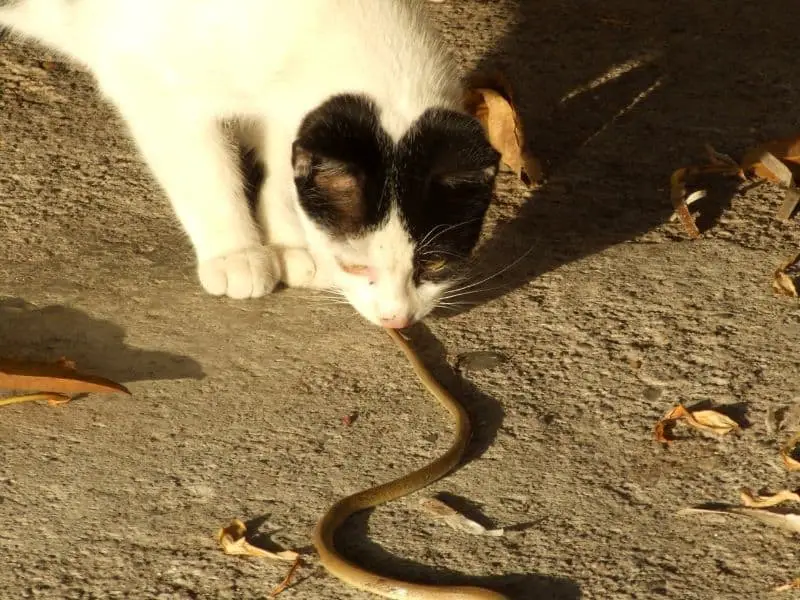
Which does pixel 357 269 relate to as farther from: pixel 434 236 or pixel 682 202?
pixel 682 202

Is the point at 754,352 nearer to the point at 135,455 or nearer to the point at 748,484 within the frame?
the point at 748,484

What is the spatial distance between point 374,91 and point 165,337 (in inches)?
32.5

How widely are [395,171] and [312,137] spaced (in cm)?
21

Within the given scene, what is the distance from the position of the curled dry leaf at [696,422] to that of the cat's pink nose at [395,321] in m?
0.66

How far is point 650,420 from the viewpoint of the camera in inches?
118

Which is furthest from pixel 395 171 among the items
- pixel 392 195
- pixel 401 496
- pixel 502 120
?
pixel 502 120

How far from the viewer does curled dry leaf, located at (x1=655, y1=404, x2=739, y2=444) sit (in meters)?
2.94

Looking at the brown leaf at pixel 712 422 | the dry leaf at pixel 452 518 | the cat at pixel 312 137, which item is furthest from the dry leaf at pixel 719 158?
the dry leaf at pixel 452 518

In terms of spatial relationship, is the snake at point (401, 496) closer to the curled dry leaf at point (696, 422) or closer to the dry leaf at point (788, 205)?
the curled dry leaf at point (696, 422)

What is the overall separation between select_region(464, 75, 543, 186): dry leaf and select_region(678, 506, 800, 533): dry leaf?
1431 millimetres

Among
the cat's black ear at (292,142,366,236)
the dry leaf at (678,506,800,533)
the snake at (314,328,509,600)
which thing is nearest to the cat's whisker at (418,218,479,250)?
the cat's black ear at (292,142,366,236)

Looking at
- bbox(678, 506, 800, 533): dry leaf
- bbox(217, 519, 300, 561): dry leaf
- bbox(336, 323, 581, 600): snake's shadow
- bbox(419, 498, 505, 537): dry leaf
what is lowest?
bbox(217, 519, 300, 561): dry leaf

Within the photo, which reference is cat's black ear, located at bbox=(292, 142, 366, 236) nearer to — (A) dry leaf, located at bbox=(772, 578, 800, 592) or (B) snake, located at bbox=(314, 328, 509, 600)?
(B) snake, located at bbox=(314, 328, 509, 600)

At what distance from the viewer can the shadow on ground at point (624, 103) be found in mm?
3785
